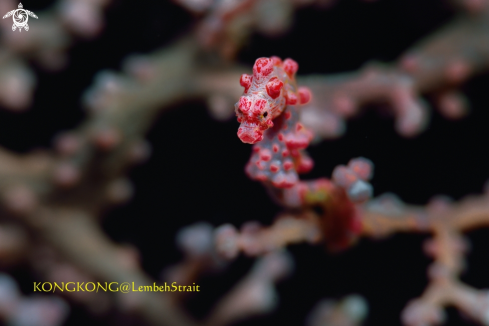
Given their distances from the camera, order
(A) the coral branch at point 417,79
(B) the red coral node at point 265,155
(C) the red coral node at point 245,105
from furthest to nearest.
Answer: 1. (A) the coral branch at point 417,79
2. (B) the red coral node at point 265,155
3. (C) the red coral node at point 245,105

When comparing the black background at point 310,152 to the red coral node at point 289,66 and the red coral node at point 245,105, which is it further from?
the red coral node at point 245,105

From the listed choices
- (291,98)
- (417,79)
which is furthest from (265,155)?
(417,79)

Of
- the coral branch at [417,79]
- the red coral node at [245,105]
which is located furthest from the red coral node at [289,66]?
the coral branch at [417,79]

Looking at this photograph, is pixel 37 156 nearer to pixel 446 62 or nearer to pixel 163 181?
pixel 163 181

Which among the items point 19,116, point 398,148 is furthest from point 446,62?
point 19,116

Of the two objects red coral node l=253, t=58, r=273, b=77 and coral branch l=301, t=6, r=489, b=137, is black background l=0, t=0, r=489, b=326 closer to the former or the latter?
coral branch l=301, t=6, r=489, b=137

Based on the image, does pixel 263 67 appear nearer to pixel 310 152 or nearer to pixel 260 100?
pixel 260 100
